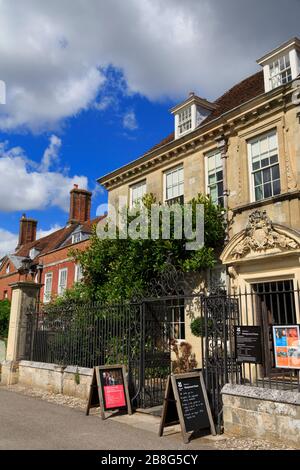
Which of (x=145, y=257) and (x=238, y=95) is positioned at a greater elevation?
(x=238, y=95)

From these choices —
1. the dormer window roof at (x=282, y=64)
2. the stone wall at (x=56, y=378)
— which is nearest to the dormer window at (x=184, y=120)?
the dormer window roof at (x=282, y=64)

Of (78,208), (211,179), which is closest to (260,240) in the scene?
(211,179)

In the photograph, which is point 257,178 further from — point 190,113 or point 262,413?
point 262,413

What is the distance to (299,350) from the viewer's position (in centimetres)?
611

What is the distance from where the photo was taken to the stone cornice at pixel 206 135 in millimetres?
12070

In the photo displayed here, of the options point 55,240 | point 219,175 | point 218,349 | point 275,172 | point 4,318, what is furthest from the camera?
point 55,240

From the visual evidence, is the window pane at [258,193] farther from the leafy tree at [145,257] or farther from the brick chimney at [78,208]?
the brick chimney at [78,208]

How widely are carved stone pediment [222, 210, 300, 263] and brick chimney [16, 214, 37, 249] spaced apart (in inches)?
1327

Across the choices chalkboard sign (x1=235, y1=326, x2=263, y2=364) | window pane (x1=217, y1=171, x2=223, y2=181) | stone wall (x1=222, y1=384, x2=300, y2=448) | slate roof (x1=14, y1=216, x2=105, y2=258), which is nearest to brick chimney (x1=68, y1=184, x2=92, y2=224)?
slate roof (x1=14, y1=216, x2=105, y2=258)

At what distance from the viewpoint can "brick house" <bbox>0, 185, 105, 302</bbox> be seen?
26.9 m

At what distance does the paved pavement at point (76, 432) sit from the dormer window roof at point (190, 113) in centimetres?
1105

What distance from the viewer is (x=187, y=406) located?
666cm

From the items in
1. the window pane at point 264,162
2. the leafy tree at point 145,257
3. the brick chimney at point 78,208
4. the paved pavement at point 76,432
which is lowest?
the paved pavement at point 76,432

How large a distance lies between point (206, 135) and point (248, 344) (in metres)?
9.18
